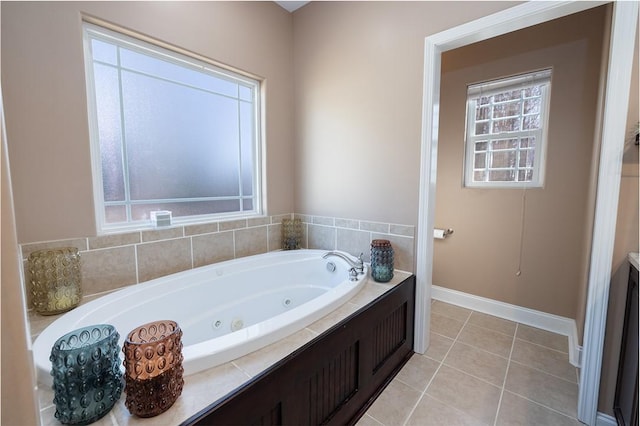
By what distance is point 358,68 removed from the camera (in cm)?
214

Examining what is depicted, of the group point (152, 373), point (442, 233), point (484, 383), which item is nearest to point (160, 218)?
point (152, 373)

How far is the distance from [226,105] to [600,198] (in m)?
2.45

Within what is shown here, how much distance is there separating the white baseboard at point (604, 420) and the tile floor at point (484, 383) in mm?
92

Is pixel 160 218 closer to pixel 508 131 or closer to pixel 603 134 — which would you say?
pixel 603 134

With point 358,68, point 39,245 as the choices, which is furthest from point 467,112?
point 39,245

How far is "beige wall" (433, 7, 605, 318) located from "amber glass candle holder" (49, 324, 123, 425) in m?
2.61

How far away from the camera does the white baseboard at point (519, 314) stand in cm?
205

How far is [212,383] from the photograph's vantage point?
36.9 inches

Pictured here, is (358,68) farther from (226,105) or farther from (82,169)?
(82,169)

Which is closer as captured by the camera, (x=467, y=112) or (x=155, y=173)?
(x=155, y=173)

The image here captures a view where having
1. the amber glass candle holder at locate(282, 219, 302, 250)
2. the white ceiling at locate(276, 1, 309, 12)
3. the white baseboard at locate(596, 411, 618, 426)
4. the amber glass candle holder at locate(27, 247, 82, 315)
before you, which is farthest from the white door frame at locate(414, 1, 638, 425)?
the amber glass candle holder at locate(27, 247, 82, 315)

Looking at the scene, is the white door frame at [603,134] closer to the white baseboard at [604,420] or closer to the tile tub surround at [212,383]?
the white baseboard at [604,420]

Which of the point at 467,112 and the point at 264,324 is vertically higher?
the point at 467,112

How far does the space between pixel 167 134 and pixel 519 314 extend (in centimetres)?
324
